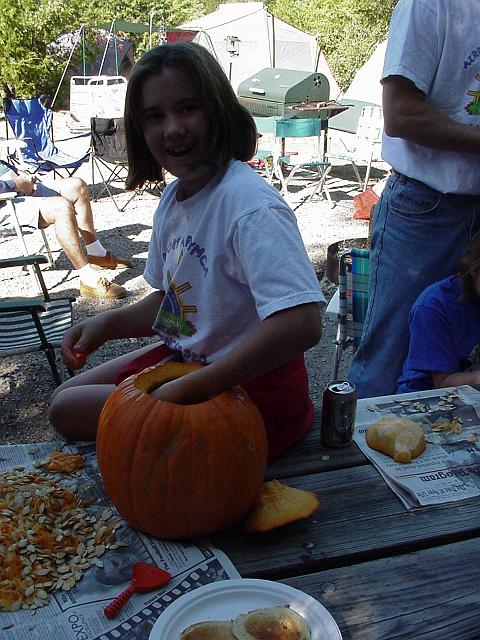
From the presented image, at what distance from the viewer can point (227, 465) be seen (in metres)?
1.22

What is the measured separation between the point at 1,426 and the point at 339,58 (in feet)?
54.9

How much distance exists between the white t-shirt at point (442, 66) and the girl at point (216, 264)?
0.78 meters

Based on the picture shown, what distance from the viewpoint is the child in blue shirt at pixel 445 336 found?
2.03m

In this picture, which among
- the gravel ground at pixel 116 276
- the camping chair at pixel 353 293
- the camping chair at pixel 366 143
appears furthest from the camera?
the camping chair at pixel 366 143

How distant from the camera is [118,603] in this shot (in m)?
1.06

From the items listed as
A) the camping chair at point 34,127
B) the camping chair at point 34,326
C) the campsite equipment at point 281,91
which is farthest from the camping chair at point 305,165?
the camping chair at point 34,326

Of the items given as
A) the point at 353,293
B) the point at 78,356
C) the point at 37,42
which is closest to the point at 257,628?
the point at 78,356

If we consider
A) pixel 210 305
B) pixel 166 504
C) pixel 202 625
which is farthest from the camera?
pixel 210 305

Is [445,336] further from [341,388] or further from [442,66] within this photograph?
[442,66]

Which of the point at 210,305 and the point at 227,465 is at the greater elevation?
the point at 210,305

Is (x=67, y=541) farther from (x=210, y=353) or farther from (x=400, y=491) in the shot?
(x=400, y=491)

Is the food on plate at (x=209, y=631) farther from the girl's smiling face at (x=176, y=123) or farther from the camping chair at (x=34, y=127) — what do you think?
the camping chair at (x=34, y=127)

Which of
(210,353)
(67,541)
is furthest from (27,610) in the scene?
(210,353)

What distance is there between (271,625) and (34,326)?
2.92 metres
